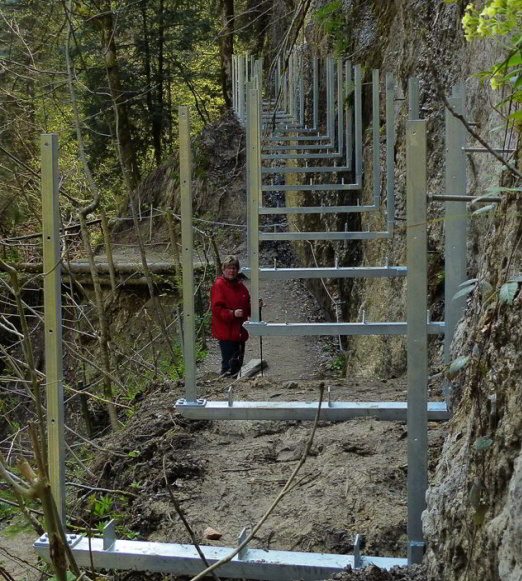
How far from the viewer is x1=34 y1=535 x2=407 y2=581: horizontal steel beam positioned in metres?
2.85

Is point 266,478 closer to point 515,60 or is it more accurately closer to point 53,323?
point 53,323

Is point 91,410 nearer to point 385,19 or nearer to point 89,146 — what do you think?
point 385,19

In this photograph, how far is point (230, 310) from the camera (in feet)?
25.4

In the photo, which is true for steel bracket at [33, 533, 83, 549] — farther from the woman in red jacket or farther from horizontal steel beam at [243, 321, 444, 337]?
the woman in red jacket

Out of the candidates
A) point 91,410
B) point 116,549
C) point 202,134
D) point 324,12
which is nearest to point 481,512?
point 116,549

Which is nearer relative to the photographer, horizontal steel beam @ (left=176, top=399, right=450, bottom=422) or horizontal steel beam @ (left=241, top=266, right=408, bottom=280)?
horizontal steel beam @ (left=176, top=399, right=450, bottom=422)

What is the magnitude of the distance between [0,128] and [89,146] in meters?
10.2

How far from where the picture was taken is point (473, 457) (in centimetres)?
209

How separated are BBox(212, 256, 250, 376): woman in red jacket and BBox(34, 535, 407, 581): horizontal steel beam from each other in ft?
14.8

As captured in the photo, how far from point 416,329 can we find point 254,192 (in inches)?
125

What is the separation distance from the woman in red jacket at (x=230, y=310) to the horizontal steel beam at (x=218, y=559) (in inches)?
177

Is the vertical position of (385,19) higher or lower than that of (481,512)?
higher

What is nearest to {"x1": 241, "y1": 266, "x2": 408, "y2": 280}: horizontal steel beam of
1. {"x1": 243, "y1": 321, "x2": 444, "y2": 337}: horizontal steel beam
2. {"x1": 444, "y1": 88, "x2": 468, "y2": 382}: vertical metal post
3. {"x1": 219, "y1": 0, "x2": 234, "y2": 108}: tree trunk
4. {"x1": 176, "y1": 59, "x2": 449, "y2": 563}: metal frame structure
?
{"x1": 176, "y1": 59, "x2": 449, "y2": 563}: metal frame structure

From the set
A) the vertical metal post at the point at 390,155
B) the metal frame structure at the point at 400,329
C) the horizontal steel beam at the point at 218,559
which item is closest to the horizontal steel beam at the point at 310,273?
the metal frame structure at the point at 400,329
